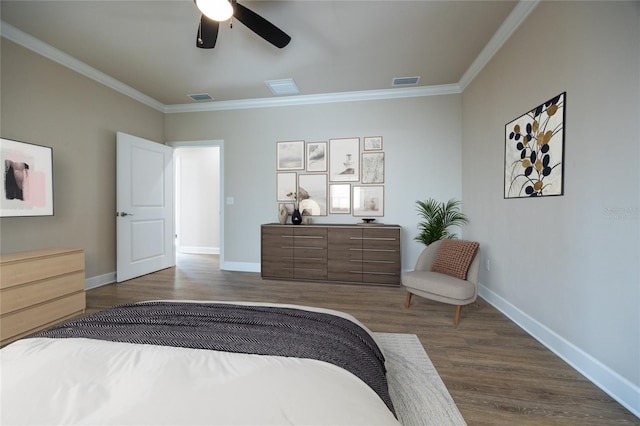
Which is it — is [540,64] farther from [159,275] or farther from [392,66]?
[159,275]

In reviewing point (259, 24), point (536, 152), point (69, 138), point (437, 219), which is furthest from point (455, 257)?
point (69, 138)

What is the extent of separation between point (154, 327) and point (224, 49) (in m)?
2.93

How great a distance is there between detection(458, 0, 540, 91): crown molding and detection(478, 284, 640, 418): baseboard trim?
2.60 m

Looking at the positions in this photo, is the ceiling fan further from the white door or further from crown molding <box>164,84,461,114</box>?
the white door

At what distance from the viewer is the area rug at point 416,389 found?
1375mm

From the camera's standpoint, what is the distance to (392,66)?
326 centimetres

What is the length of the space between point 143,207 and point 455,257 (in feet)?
14.3

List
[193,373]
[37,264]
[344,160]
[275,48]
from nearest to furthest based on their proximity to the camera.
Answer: [193,373] < [37,264] < [275,48] < [344,160]

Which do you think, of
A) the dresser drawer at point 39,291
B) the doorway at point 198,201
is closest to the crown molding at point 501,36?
the dresser drawer at point 39,291

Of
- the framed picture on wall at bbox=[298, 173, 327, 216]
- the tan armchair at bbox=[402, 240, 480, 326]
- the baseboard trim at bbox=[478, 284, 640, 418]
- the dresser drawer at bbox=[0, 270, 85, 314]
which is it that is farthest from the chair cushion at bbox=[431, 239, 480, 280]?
the dresser drawer at bbox=[0, 270, 85, 314]

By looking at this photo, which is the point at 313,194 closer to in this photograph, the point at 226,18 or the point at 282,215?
the point at 282,215

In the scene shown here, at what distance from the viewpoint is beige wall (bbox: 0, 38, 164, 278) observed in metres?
2.69

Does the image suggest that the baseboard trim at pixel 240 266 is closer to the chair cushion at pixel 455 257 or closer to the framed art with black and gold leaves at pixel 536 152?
the chair cushion at pixel 455 257

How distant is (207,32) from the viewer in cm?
219
